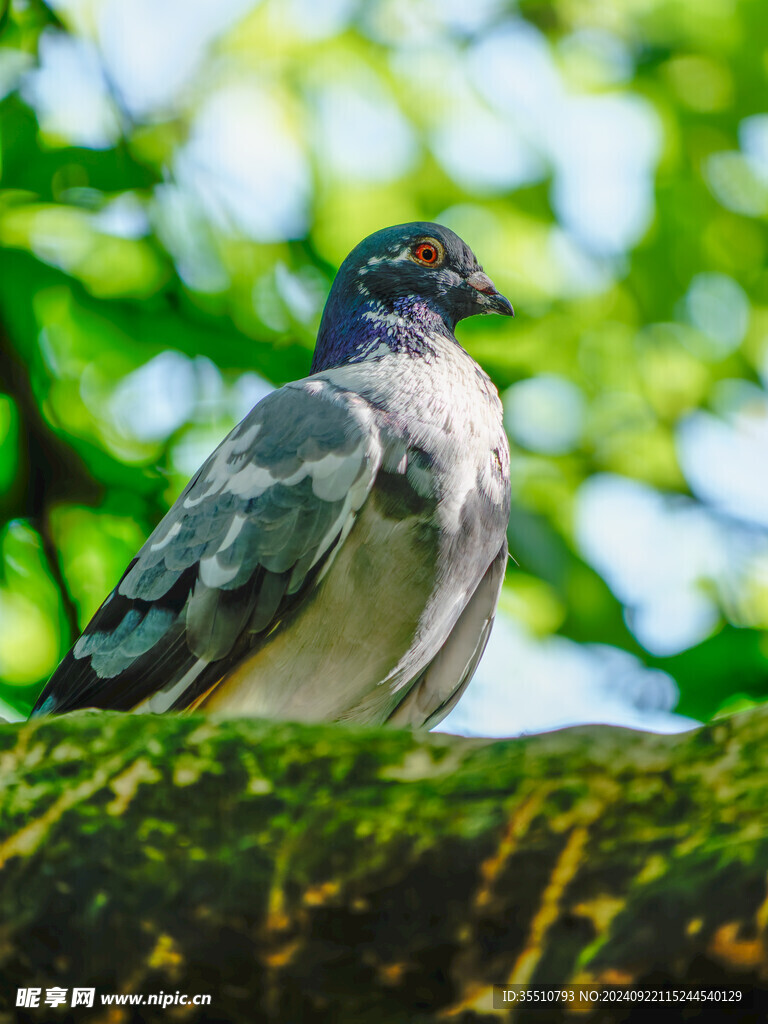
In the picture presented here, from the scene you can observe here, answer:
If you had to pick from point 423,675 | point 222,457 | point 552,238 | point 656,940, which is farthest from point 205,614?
point 552,238

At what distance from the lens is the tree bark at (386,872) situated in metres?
1.66

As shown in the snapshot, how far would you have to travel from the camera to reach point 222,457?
4133 millimetres

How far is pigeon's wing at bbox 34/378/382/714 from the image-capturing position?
3.62m

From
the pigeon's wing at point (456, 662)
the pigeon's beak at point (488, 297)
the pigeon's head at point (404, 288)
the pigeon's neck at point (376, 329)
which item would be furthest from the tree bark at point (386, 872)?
the pigeon's beak at point (488, 297)

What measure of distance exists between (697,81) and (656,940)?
201 inches

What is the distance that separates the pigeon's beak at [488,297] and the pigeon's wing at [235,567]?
1118mm

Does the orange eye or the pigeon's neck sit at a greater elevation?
the orange eye

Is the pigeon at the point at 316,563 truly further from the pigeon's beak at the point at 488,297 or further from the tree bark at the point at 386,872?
the tree bark at the point at 386,872

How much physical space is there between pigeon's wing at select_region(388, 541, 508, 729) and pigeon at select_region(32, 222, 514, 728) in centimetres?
3

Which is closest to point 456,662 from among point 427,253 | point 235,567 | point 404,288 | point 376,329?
point 235,567

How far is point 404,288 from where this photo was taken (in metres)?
4.66

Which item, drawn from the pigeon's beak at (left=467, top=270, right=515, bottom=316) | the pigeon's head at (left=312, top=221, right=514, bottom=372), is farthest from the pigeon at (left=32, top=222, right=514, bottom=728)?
the pigeon's beak at (left=467, top=270, right=515, bottom=316)

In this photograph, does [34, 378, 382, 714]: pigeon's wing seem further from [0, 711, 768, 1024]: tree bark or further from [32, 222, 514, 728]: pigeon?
[0, 711, 768, 1024]: tree bark

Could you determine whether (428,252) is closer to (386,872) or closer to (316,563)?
(316,563)
